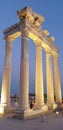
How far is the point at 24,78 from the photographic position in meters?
40.4

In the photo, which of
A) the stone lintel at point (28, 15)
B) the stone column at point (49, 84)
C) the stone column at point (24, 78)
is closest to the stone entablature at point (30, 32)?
the stone lintel at point (28, 15)

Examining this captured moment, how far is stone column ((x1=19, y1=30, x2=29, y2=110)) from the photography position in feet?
129

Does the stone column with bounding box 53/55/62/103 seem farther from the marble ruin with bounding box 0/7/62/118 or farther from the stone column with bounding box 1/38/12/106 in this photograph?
the stone column with bounding box 1/38/12/106

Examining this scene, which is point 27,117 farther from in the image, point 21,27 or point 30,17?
point 30,17

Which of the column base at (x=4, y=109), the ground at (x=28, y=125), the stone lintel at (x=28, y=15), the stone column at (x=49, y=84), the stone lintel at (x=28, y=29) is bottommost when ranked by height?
the ground at (x=28, y=125)

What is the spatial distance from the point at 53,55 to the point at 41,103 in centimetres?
2502

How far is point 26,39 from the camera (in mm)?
43562

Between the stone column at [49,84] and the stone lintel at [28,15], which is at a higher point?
the stone lintel at [28,15]

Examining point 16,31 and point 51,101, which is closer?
point 16,31

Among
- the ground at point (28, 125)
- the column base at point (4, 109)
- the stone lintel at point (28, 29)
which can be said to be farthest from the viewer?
the stone lintel at point (28, 29)

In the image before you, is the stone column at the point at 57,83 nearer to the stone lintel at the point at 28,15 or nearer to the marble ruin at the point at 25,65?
the marble ruin at the point at 25,65

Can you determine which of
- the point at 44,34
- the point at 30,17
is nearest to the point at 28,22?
the point at 30,17

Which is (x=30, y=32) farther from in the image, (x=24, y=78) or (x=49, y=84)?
(x=49, y=84)

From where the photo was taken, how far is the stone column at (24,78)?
129ft
